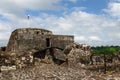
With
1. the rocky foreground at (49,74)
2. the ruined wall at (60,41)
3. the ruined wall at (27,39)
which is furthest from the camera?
the ruined wall at (60,41)

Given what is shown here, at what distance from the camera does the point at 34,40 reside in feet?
119

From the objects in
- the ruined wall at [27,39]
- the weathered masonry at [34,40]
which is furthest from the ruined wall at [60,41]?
the ruined wall at [27,39]

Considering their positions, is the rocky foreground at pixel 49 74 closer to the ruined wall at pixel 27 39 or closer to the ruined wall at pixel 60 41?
the ruined wall at pixel 27 39

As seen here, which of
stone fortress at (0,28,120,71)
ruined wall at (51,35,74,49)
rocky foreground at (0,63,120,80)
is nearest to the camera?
rocky foreground at (0,63,120,80)

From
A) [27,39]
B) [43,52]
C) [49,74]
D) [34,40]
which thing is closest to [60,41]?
[34,40]

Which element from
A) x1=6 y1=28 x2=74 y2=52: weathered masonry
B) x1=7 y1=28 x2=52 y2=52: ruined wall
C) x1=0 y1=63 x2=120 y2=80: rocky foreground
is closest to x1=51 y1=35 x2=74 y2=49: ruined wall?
x1=6 y1=28 x2=74 y2=52: weathered masonry

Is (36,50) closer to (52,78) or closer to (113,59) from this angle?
(113,59)

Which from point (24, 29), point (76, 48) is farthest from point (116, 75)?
point (24, 29)

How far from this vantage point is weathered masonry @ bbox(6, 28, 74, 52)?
118 feet

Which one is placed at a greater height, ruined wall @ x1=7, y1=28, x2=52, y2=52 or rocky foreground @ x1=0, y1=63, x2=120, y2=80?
ruined wall @ x1=7, y1=28, x2=52, y2=52

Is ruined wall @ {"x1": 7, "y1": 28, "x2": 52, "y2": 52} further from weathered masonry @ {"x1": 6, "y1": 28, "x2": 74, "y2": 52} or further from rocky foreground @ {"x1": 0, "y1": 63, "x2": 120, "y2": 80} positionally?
rocky foreground @ {"x1": 0, "y1": 63, "x2": 120, "y2": 80}

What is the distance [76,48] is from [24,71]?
34.2 ft

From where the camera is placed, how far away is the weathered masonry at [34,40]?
3600 centimetres

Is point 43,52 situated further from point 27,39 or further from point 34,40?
point 27,39
